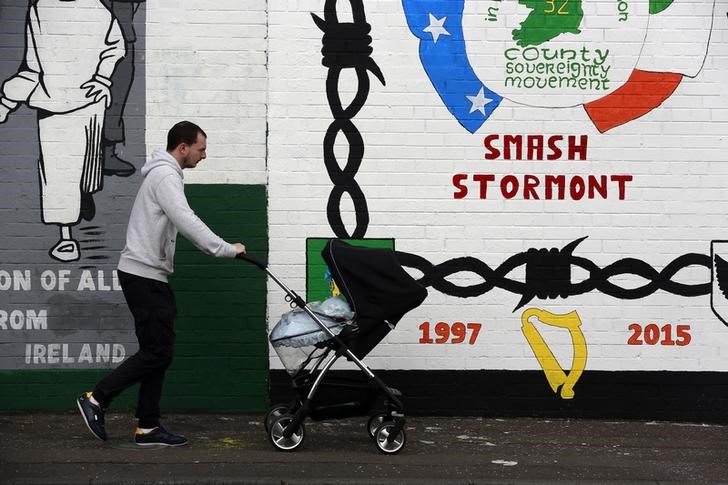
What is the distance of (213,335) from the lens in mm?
7914

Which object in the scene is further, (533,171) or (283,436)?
(533,171)

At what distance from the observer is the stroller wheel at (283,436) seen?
667cm

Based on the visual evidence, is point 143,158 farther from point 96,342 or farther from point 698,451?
point 698,451

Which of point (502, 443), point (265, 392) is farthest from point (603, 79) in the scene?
point (265, 392)

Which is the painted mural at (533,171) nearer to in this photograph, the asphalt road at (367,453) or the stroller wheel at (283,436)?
the asphalt road at (367,453)

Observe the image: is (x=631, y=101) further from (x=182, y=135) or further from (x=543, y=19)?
(x=182, y=135)

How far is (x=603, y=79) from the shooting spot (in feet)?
25.8

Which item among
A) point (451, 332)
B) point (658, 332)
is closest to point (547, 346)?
point (451, 332)

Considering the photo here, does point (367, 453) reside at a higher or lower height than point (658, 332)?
lower

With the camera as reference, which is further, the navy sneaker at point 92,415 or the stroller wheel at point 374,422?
the stroller wheel at point 374,422

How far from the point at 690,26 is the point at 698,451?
317 centimetres

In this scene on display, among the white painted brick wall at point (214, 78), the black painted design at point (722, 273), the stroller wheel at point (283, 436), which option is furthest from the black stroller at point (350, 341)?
the black painted design at point (722, 273)

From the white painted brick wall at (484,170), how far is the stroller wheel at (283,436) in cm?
134

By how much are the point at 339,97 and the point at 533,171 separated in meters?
1.58
